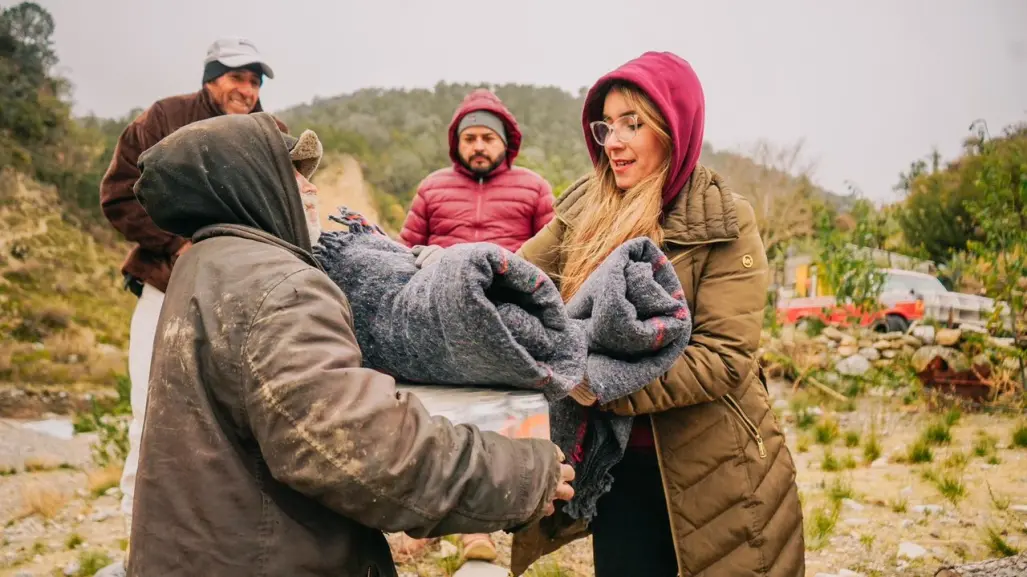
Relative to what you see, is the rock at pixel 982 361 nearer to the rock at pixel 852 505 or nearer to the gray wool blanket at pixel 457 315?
the rock at pixel 852 505

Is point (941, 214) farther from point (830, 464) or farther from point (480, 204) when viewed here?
point (480, 204)

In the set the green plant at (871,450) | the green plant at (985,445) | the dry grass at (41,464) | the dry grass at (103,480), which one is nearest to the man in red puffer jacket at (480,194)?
the green plant at (871,450)

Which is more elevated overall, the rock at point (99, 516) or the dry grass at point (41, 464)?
the rock at point (99, 516)

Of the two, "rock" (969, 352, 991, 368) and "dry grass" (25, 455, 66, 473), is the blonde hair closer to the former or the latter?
"rock" (969, 352, 991, 368)

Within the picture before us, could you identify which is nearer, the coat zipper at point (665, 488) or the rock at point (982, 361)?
the coat zipper at point (665, 488)

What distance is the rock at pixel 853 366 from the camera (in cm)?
834

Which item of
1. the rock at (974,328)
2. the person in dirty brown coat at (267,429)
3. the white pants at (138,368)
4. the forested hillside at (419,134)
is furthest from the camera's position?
the forested hillside at (419,134)

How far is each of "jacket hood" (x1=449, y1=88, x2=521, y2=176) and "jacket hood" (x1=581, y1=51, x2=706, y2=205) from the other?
2309mm

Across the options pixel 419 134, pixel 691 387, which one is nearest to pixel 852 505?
pixel 691 387

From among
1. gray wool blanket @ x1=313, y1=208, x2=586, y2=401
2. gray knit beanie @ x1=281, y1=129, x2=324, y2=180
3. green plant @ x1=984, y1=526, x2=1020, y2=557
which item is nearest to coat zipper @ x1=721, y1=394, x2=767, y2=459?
gray wool blanket @ x1=313, y1=208, x2=586, y2=401

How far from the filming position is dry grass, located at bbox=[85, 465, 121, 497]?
18.3 ft

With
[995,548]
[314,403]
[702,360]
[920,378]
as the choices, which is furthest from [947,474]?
[314,403]

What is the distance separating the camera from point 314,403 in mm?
1110

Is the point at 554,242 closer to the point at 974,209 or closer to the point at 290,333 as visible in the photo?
the point at 290,333
